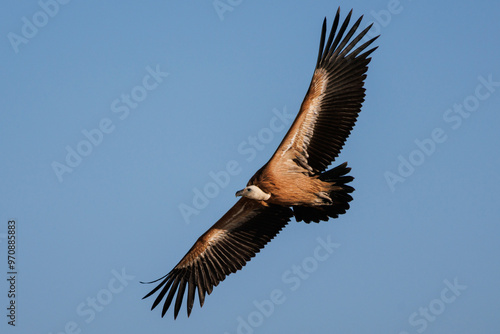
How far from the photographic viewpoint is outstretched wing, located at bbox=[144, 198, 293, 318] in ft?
47.7

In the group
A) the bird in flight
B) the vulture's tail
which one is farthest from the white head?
the vulture's tail

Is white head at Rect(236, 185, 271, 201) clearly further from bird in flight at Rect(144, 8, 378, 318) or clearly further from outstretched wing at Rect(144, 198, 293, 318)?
outstretched wing at Rect(144, 198, 293, 318)

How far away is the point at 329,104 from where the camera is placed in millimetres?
13320

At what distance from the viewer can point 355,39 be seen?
13.1m

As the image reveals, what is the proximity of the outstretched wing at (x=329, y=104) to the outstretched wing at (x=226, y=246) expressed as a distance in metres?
1.61

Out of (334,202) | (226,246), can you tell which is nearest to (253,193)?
(334,202)

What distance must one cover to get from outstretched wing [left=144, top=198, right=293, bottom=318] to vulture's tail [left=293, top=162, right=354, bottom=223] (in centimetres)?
93

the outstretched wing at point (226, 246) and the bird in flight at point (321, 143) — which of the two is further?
the outstretched wing at point (226, 246)

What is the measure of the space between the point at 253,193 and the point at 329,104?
2.05 metres

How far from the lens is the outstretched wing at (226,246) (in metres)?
14.5

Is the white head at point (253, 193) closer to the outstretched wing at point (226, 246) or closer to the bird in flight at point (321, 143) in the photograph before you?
the bird in flight at point (321, 143)

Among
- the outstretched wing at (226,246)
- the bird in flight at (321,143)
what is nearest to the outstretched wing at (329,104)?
the bird in flight at (321,143)

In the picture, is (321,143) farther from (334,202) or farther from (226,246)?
(226,246)

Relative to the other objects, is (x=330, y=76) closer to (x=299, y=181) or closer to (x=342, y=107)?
(x=342, y=107)
